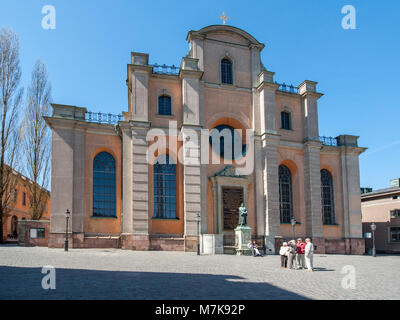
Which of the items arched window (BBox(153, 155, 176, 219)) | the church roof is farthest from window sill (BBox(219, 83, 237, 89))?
arched window (BBox(153, 155, 176, 219))

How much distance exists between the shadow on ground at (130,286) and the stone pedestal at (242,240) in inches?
454

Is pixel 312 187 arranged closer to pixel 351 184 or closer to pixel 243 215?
pixel 351 184

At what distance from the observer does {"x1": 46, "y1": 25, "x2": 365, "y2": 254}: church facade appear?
84.7ft

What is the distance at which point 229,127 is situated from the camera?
100 ft

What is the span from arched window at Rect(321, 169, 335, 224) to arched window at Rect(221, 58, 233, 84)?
1149 centimetres

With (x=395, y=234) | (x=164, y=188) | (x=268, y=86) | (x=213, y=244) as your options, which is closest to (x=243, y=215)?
(x=213, y=244)

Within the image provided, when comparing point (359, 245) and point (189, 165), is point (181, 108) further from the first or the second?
point (359, 245)

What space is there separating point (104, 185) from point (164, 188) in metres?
4.25

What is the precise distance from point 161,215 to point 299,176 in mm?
12117

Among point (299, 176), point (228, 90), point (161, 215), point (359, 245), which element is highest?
point (228, 90)

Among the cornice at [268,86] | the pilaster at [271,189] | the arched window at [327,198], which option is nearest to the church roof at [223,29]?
the cornice at [268,86]

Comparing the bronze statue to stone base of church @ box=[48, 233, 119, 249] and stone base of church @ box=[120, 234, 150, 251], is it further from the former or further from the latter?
stone base of church @ box=[48, 233, 119, 249]

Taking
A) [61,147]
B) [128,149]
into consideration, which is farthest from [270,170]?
[61,147]
